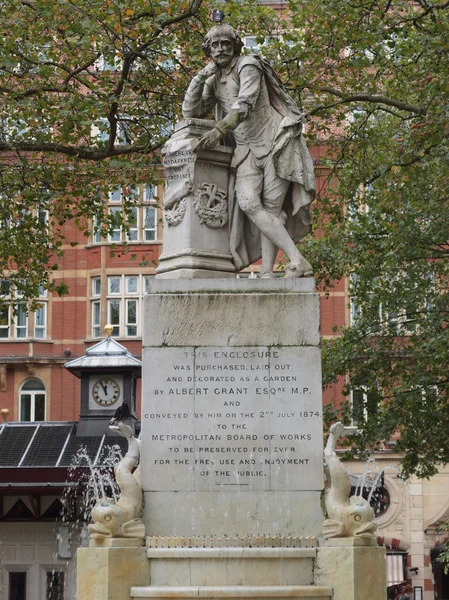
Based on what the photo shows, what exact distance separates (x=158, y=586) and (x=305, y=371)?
2.46m

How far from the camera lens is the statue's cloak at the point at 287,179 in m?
13.4

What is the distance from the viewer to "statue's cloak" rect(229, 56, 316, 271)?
Result: 13.4 m

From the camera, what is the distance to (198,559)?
12.1 meters

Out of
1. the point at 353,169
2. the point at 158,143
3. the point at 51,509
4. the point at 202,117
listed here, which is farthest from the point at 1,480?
the point at 202,117

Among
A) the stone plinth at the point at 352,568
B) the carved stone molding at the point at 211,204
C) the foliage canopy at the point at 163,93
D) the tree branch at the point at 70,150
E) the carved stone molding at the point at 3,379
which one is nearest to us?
the stone plinth at the point at 352,568

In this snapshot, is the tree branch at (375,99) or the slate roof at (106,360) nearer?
the tree branch at (375,99)

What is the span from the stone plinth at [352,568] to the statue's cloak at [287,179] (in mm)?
3086

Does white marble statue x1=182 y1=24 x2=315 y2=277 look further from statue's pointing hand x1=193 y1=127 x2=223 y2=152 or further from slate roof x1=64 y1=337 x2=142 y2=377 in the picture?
slate roof x1=64 y1=337 x2=142 y2=377

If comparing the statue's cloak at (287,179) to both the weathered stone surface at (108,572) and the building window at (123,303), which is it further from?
the building window at (123,303)

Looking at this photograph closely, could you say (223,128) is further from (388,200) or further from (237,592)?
(388,200)

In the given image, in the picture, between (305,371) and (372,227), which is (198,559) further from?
(372,227)

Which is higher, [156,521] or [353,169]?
[353,169]

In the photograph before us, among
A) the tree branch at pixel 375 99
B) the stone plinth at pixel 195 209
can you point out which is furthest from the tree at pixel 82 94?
the stone plinth at pixel 195 209

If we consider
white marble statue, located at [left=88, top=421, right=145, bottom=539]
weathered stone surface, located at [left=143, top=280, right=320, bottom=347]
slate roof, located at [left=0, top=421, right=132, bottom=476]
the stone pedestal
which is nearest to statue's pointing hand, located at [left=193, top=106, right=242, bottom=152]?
weathered stone surface, located at [left=143, top=280, right=320, bottom=347]
